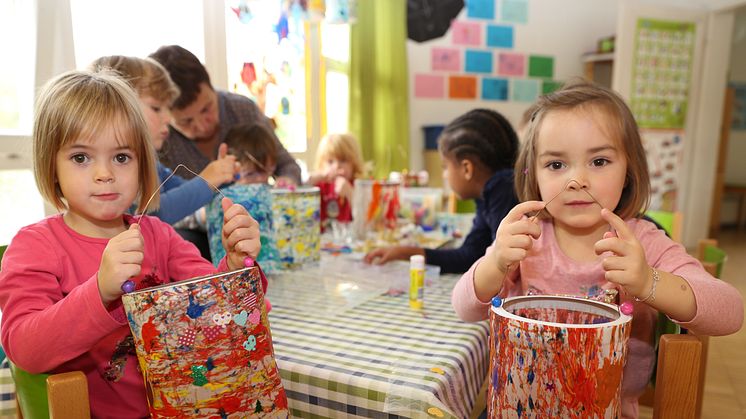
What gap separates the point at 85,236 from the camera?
0.96m

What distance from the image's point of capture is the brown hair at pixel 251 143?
1.75 meters

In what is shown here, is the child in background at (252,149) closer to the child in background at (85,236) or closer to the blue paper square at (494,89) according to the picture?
the child in background at (85,236)

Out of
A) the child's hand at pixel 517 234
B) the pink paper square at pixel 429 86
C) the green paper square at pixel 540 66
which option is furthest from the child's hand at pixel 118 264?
the green paper square at pixel 540 66

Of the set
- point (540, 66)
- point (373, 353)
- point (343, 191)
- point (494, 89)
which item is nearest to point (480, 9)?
point (494, 89)

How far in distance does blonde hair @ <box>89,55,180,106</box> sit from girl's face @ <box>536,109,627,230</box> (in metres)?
1.05

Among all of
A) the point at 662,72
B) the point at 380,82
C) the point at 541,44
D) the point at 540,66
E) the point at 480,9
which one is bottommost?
the point at 380,82

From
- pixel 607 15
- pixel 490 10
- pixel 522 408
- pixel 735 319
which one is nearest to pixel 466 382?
pixel 522 408

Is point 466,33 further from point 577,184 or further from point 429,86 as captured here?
point 577,184

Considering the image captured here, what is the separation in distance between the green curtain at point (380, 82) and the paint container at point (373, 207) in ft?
6.68

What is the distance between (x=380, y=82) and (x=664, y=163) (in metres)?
2.98

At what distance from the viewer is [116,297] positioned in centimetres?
78

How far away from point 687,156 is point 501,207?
4.73 meters

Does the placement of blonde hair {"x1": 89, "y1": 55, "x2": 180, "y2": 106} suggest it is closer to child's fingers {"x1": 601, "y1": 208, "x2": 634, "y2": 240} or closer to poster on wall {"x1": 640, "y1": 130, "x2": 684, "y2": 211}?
child's fingers {"x1": 601, "y1": 208, "x2": 634, "y2": 240}

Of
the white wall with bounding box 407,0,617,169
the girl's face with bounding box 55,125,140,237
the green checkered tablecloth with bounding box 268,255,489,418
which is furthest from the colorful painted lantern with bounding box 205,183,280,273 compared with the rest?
the white wall with bounding box 407,0,617,169
